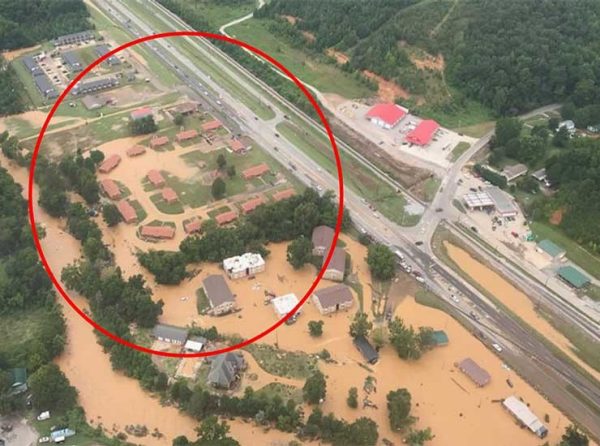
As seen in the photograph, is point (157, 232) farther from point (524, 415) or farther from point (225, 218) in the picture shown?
point (524, 415)

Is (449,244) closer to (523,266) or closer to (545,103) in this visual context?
Answer: (523,266)

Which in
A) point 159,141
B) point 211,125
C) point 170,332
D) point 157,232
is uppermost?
point 211,125

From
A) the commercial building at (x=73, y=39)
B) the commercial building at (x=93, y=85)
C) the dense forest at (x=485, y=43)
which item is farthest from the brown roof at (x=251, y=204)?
the commercial building at (x=73, y=39)

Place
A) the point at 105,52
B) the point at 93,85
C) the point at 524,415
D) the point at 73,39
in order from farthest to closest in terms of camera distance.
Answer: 1. the point at 73,39
2. the point at 105,52
3. the point at 93,85
4. the point at 524,415

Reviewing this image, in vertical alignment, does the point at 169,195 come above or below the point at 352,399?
above

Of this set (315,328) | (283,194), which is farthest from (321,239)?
(315,328)

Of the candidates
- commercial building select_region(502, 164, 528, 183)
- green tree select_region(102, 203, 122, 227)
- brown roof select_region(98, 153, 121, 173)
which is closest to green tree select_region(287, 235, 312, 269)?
green tree select_region(102, 203, 122, 227)

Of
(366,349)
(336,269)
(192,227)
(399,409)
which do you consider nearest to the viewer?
(399,409)

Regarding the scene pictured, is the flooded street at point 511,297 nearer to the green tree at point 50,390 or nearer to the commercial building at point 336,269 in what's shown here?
the commercial building at point 336,269
